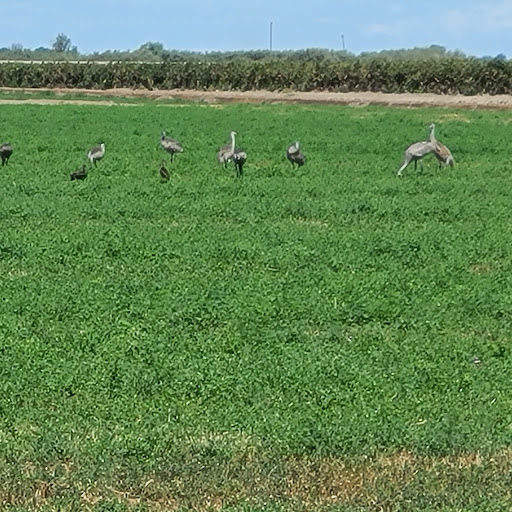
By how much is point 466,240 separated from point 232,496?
25.5 ft

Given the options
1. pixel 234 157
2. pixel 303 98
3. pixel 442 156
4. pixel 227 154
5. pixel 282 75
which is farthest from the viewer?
pixel 282 75

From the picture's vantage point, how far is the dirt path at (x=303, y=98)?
4812 cm

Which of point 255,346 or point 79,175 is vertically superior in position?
point 79,175

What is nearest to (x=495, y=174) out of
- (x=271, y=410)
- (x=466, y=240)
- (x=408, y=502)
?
(x=466, y=240)

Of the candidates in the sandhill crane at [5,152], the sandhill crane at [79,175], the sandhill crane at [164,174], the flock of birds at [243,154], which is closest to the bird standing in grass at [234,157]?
the flock of birds at [243,154]

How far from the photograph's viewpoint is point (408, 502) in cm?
554

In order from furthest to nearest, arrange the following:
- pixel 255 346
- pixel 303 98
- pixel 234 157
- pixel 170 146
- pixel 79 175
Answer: pixel 303 98 → pixel 170 146 → pixel 234 157 → pixel 79 175 → pixel 255 346

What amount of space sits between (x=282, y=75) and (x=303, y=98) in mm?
7305

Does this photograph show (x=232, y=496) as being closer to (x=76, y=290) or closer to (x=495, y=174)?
(x=76, y=290)

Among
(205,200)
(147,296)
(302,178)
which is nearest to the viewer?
(147,296)

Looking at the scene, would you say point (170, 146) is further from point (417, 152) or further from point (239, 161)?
point (417, 152)

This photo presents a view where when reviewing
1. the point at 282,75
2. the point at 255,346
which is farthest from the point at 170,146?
the point at 282,75

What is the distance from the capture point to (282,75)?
202ft

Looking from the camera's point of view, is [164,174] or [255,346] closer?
[255,346]
